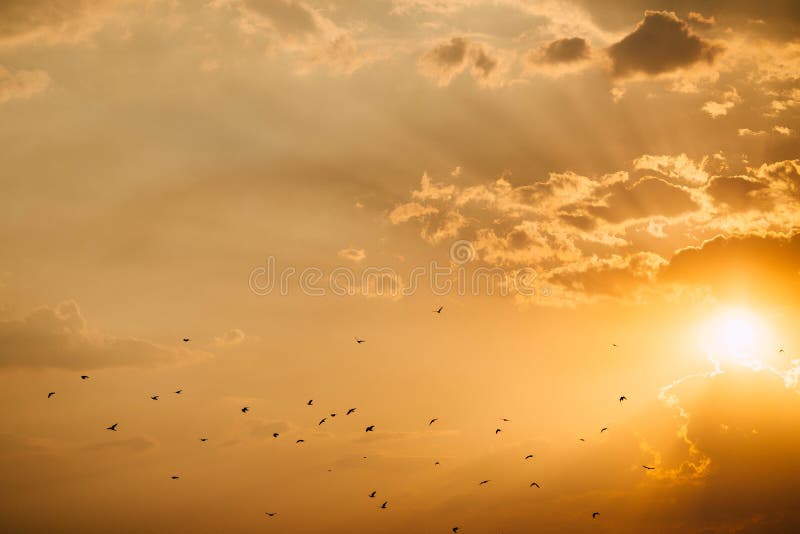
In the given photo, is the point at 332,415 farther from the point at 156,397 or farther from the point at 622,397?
the point at 622,397

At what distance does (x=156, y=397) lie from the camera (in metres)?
101

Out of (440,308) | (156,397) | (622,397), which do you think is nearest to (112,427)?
(156,397)

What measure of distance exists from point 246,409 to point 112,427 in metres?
28.3

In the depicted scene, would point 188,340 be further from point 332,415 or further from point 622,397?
point 622,397

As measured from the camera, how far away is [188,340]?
312 ft

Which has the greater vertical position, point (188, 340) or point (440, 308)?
point (440, 308)

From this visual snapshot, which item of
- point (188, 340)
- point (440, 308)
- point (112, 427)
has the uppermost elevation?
point (440, 308)

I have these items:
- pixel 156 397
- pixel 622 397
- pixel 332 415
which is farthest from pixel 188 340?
pixel 622 397

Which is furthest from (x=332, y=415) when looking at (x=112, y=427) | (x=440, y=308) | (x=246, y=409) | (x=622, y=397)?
(x=622, y=397)

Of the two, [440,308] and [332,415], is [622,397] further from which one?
[332,415]

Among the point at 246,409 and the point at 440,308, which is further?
the point at 440,308

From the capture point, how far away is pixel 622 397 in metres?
102

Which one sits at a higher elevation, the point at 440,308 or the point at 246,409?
the point at 440,308

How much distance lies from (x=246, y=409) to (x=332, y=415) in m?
16.8
